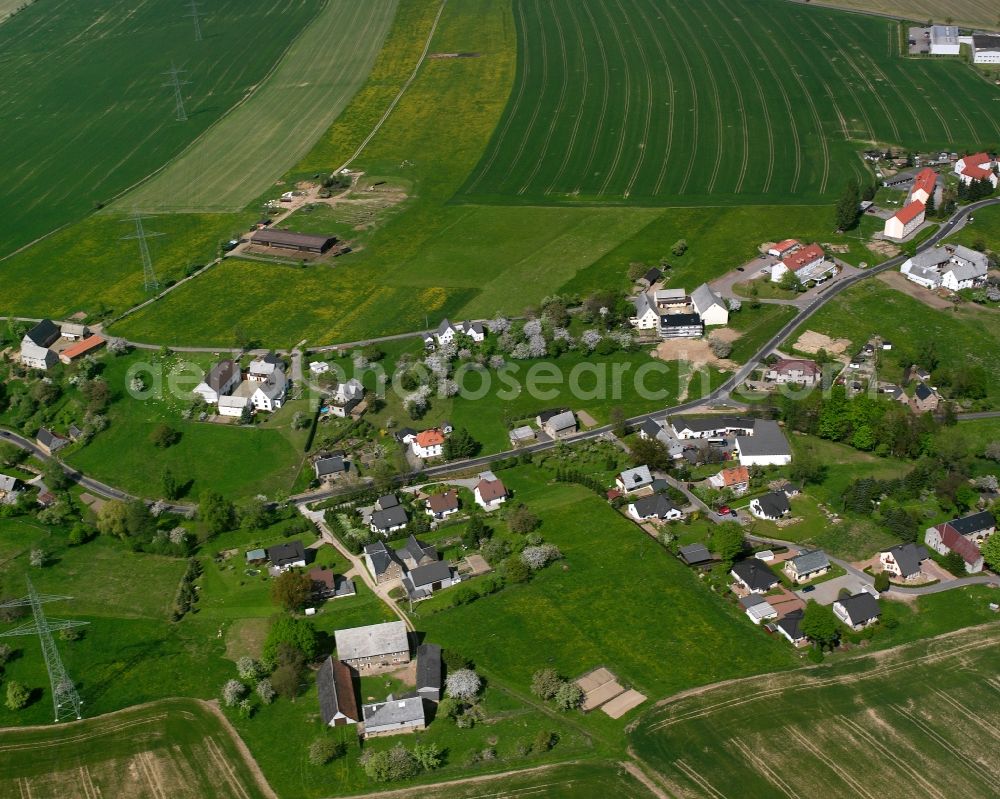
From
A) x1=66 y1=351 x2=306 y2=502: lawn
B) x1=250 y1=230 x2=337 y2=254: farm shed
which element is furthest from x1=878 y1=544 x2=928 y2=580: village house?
x1=250 y1=230 x2=337 y2=254: farm shed

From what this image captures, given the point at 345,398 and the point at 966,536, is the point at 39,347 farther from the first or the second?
the point at 966,536

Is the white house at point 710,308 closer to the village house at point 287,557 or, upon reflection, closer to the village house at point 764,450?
the village house at point 764,450

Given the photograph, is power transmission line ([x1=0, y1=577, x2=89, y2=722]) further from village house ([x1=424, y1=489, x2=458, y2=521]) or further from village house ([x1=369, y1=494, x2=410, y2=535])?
village house ([x1=424, y1=489, x2=458, y2=521])

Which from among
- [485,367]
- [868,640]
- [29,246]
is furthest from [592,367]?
[29,246]

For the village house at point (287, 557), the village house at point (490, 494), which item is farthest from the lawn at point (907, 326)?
the village house at point (287, 557)

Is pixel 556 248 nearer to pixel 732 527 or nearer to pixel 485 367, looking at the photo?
pixel 485 367

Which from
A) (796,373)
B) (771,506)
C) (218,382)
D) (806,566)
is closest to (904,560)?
(806,566)
